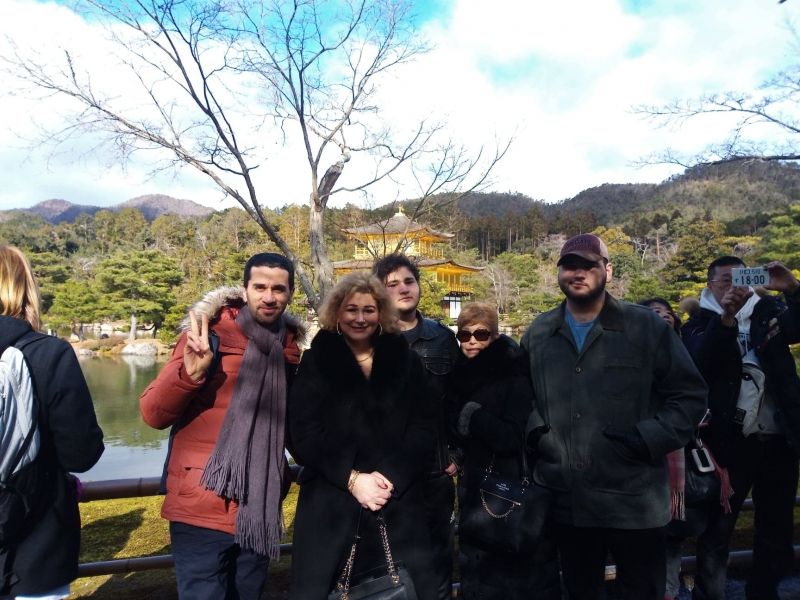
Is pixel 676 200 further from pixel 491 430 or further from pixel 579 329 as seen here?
pixel 491 430

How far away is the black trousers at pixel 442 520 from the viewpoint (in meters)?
2.01

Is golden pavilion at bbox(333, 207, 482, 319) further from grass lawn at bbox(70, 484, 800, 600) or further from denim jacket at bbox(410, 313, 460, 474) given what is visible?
denim jacket at bbox(410, 313, 460, 474)

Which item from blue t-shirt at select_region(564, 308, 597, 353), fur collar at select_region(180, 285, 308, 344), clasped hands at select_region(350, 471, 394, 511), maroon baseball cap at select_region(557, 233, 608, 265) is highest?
maroon baseball cap at select_region(557, 233, 608, 265)

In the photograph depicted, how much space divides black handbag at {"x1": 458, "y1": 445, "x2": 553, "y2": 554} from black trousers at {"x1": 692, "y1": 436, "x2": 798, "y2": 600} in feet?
3.40

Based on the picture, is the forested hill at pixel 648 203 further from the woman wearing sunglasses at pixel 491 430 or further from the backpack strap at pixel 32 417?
the backpack strap at pixel 32 417

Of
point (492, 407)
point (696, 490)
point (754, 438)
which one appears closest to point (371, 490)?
point (492, 407)

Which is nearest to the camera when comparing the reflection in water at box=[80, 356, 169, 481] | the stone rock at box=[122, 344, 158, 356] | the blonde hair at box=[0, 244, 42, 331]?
the blonde hair at box=[0, 244, 42, 331]

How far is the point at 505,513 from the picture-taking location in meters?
1.90

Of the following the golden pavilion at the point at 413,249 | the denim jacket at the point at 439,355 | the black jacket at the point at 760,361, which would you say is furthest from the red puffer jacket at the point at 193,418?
the golden pavilion at the point at 413,249

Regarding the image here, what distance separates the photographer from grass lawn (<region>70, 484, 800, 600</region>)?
2.45 m

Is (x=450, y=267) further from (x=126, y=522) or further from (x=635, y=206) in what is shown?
(x=635, y=206)

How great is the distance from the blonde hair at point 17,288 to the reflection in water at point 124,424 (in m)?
6.07

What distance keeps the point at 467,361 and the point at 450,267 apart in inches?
1107

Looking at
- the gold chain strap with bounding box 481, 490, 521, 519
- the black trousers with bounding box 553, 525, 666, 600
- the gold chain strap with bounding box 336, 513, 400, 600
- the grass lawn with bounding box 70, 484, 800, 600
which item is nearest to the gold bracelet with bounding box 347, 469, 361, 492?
the gold chain strap with bounding box 336, 513, 400, 600
